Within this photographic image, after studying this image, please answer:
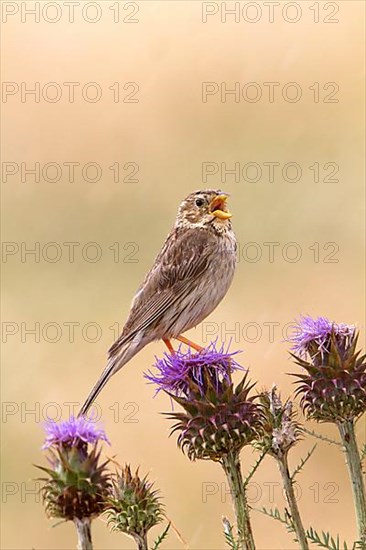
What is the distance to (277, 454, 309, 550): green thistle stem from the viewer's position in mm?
5031

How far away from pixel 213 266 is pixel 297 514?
2684 mm

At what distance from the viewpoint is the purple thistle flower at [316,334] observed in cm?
543

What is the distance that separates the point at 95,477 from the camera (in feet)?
14.6

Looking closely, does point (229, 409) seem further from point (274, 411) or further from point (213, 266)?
point (213, 266)

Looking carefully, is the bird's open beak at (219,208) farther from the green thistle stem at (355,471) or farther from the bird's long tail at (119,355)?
the green thistle stem at (355,471)

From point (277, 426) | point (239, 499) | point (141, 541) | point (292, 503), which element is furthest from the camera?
point (277, 426)

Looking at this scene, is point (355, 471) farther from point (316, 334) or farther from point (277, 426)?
point (316, 334)

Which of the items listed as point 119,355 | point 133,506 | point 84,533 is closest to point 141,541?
point 133,506

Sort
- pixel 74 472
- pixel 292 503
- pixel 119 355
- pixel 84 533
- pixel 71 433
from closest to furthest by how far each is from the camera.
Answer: pixel 84 533 < pixel 74 472 < pixel 71 433 < pixel 292 503 < pixel 119 355

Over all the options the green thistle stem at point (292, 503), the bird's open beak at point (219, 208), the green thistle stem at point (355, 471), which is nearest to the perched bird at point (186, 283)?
the bird's open beak at point (219, 208)

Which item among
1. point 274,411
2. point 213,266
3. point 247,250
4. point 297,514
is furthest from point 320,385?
point 247,250

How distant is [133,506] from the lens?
16.2 ft

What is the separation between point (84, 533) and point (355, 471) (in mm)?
1563

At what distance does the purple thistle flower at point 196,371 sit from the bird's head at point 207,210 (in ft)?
7.66
